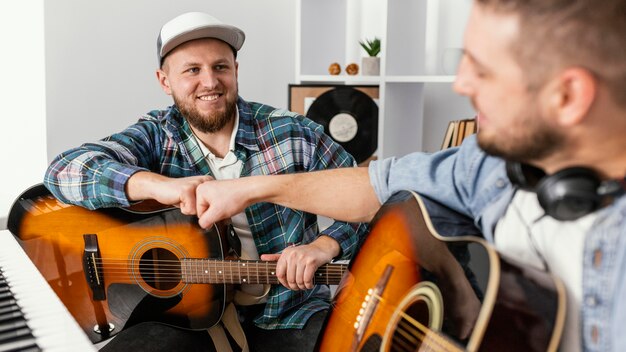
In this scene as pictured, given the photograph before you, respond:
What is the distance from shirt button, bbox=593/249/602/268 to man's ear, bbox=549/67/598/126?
15 cm

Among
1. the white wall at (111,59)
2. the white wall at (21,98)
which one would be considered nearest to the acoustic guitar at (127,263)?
the white wall at (21,98)

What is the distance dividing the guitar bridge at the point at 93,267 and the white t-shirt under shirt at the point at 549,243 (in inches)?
42.6

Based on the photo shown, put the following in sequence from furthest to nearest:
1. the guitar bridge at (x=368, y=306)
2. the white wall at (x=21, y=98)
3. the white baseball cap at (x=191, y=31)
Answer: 1. the white wall at (x=21, y=98)
2. the white baseball cap at (x=191, y=31)
3. the guitar bridge at (x=368, y=306)

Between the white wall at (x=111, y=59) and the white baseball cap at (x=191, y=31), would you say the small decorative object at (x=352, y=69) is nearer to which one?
the white wall at (x=111, y=59)

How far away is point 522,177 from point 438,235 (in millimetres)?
164

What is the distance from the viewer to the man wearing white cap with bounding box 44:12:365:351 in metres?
1.65

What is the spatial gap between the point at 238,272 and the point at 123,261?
1.01ft

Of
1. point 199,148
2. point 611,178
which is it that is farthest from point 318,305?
point 611,178

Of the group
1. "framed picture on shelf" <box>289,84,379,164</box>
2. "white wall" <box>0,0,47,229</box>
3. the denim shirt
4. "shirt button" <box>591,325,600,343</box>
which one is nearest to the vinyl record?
"framed picture on shelf" <box>289,84,379,164</box>

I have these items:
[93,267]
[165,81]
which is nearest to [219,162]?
[165,81]

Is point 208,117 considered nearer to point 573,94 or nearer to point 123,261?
point 123,261

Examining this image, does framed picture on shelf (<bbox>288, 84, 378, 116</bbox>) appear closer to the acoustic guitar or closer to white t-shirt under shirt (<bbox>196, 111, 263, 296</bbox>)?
white t-shirt under shirt (<bbox>196, 111, 263, 296</bbox>)

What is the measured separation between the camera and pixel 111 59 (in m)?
2.57

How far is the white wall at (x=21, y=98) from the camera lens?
91.1 inches
